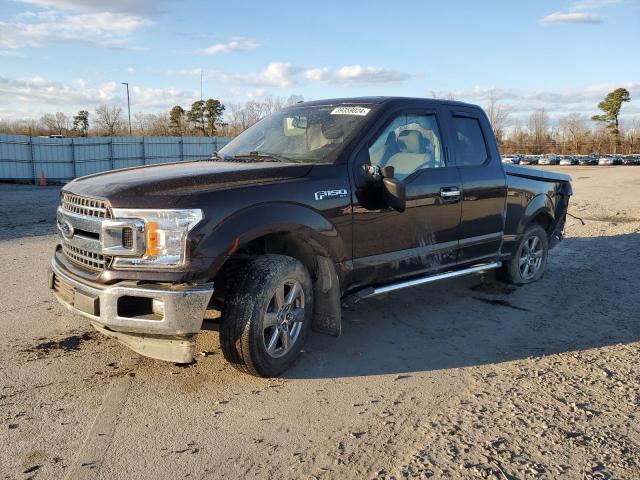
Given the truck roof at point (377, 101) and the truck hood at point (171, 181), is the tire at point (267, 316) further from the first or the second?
the truck roof at point (377, 101)

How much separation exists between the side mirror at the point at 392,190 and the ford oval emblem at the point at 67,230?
2.27 meters

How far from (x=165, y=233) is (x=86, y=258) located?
0.74 metres

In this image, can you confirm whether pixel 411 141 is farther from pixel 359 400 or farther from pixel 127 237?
pixel 127 237

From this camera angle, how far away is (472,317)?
534 cm

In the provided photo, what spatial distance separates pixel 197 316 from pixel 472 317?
2.96 meters

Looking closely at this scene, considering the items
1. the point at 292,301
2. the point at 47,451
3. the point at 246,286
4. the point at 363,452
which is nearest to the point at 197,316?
the point at 246,286

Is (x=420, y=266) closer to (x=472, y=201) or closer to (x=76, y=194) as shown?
(x=472, y=201)

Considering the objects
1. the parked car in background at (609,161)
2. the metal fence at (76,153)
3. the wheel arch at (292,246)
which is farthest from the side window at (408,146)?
the parked car in background at (609,161)

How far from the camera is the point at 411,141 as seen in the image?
4.92 metres

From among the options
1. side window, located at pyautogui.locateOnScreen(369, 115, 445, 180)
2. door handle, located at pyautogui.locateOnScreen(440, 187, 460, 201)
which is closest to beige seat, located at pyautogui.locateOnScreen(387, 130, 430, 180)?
side window, located at pyautogui.locateOnScreen(369, 115, 445, 180)

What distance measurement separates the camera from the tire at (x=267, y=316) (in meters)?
3.62

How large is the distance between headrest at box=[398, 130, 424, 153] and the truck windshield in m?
0.40

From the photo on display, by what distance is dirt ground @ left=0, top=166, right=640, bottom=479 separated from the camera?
9.42 ft

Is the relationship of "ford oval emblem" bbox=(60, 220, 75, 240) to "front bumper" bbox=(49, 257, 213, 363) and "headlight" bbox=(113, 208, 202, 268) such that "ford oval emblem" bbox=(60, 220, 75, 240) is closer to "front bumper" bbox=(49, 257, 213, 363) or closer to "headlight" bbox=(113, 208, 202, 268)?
"front bumper" bbox=(49, 257, 213, 363)
